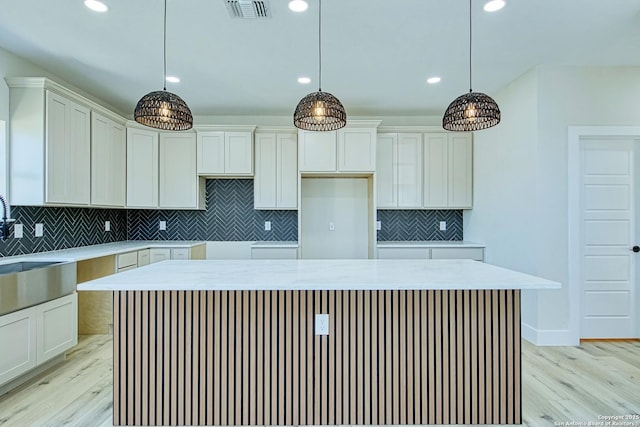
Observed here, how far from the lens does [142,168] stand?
4.50 m

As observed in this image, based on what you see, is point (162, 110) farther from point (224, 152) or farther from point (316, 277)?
point (224, 152)

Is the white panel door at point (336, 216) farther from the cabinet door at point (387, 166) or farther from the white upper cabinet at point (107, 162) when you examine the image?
the white upper cabinet at point (107, 162)

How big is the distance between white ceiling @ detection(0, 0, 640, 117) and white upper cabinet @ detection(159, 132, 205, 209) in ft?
2.32

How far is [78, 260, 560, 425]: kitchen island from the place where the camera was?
2.09 metres

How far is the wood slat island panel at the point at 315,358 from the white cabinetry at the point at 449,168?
9.02 ft

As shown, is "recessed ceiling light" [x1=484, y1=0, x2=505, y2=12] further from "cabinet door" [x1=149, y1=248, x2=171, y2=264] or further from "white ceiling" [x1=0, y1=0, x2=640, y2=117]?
"cabinet door" [x1=149, y1=248, x2=171, y2=264]

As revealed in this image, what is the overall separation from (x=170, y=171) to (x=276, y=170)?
133 cm

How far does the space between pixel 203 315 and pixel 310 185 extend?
311cm

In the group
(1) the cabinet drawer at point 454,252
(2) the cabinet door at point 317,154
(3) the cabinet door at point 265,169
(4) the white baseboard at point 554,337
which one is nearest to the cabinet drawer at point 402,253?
(1) the cabinet drawer at point 454,252

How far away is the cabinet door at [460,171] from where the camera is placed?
4.69 m

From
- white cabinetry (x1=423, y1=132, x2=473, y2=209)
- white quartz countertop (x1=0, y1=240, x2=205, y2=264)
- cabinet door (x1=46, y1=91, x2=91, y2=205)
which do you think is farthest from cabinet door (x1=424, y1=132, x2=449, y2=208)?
cabinet door (x1=46, y1=91, x2=91, y2=205)

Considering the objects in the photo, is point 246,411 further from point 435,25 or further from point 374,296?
point 435,25

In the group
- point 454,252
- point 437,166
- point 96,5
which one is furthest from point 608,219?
point 96,5

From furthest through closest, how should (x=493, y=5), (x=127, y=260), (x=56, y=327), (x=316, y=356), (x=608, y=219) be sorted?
(x=127, y=260)
(x=608, y=219)
(x=56, y=327)
(x=493, y=5)
(x=316, y=356)
